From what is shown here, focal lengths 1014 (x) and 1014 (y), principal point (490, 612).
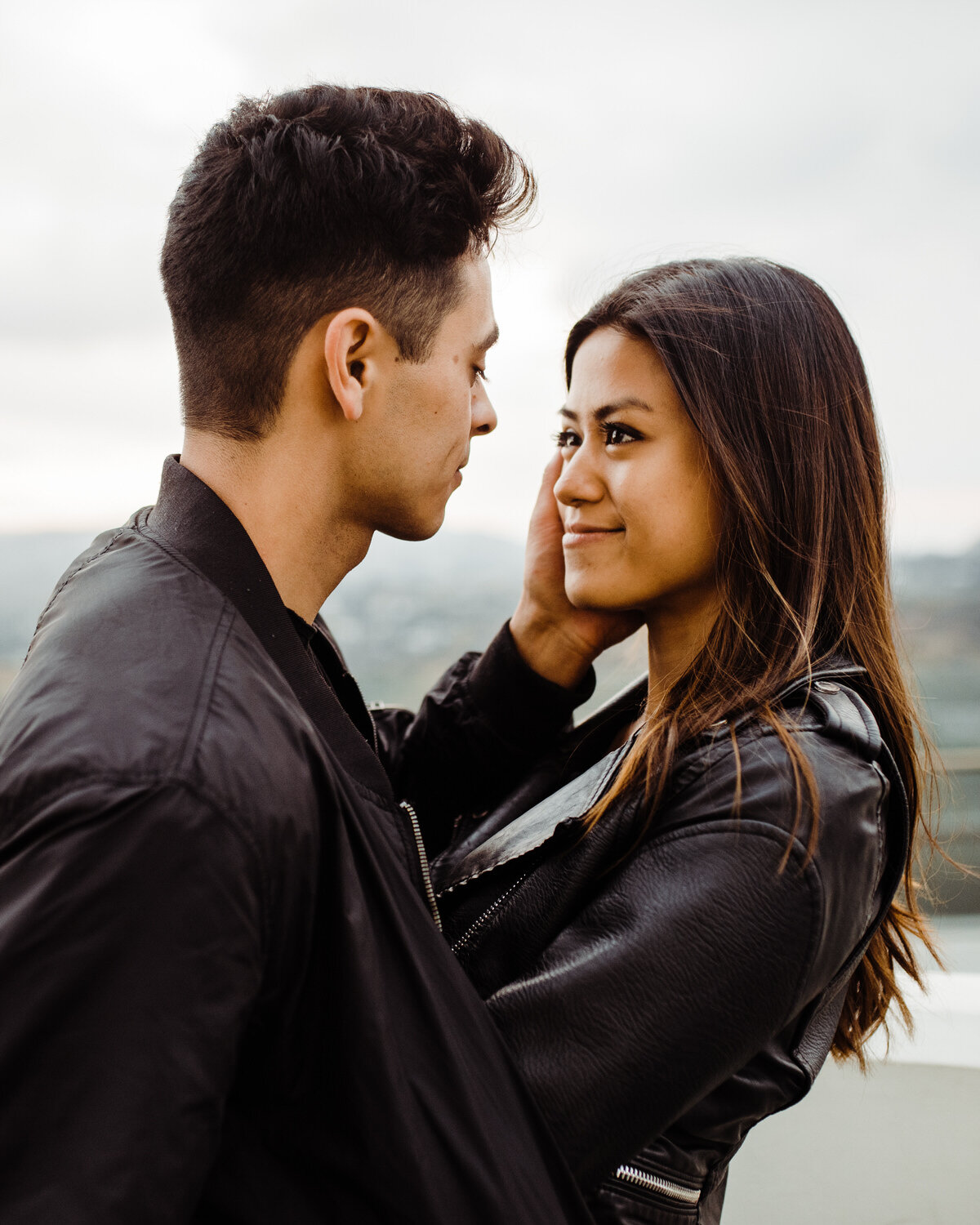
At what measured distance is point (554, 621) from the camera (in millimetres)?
1626

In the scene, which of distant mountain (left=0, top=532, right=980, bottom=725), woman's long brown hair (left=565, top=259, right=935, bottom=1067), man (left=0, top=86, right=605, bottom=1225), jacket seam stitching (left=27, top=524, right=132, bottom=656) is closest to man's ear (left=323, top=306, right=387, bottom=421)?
man (left=0, top=86, right=605, bottom=1225)

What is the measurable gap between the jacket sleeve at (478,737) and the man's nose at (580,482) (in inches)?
12.8

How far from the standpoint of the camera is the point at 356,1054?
2.61 ft

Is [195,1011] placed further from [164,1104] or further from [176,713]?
[176,713]

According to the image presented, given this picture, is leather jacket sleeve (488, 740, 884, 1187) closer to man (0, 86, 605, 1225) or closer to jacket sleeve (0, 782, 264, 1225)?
man (0, 86, 605, 1225)

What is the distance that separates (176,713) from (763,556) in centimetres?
79

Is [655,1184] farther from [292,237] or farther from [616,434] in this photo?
[292,237]

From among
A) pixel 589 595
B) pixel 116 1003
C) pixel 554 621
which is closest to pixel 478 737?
pixel 554 621

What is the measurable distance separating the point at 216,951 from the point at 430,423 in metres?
0.68

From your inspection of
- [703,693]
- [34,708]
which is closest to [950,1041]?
[703,693]

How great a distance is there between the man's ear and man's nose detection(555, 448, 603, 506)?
370 millimetres

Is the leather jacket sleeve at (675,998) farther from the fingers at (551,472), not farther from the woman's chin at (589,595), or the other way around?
the fingers at (551,472)

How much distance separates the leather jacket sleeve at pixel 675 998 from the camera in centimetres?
92

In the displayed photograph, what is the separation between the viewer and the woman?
0.94 m
